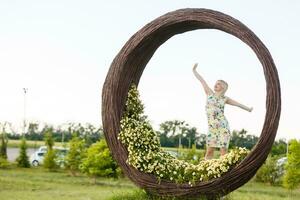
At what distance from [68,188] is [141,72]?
507 cm

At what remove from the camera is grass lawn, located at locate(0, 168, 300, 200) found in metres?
10.7

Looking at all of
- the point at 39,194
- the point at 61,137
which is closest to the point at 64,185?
the point at 39,194

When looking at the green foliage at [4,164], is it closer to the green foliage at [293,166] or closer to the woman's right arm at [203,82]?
the green foliage at [293,166]

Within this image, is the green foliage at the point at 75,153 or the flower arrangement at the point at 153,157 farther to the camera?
the green foliage at the point at 75,153

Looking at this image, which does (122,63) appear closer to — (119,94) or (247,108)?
(119,94)

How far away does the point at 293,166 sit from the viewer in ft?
37.4

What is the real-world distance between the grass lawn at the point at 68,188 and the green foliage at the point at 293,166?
31 centimetres

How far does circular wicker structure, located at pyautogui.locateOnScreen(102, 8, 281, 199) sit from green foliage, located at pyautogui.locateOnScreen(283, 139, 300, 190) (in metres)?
4.14


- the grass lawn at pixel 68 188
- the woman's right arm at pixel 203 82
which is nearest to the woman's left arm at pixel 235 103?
the woman's right arm at pixel 203 82

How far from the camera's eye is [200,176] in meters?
7.41

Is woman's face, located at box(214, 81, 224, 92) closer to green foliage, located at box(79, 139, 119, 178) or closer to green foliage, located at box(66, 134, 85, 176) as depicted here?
green foliage, located at box(79, 139, 119, 178)

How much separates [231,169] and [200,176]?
0.45 metres

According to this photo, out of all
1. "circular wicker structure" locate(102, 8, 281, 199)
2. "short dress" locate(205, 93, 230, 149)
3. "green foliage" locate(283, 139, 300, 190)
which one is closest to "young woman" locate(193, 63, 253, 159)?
"short dress" locate(205, 93, 230, 149)

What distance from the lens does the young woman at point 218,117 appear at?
24.3ft
